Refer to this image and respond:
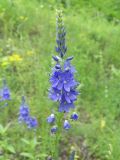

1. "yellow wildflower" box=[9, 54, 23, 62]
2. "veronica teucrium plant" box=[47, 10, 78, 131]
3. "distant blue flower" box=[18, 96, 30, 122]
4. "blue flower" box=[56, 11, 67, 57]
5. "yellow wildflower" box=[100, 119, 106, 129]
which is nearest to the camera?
"blue flower" box=[56, 11, 67, 57]

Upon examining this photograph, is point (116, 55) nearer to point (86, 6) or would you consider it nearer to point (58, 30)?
point (86, 6)

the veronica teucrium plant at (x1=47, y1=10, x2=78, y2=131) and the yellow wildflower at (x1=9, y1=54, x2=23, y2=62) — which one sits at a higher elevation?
the yellow wildflower at (x1=9, y1=54, x2=23, y2=62)

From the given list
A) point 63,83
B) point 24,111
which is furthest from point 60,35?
point 24,111

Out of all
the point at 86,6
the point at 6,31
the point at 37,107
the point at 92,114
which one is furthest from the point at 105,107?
the point at 86,6

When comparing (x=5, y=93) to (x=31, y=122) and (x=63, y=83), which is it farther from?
(x=63, y=83)

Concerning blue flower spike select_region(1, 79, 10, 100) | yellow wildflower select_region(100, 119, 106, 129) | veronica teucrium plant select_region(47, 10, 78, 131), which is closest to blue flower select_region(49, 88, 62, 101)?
veronica teucrium plant select_region(47, 10, 78, 131)

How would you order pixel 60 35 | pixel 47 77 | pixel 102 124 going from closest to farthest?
1. pixel 60 35
2. pixel 102 124
3. pixel 47 77

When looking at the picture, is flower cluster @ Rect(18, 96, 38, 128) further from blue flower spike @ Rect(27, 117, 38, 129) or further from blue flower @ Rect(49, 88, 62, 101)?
blue flower @ Rect(49, 88, 62, 101)

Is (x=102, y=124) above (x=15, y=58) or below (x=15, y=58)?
below

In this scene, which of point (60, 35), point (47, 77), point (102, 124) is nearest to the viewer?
point (60, 35)

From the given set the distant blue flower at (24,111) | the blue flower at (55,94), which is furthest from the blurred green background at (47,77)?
the blue flower at (55,94)
